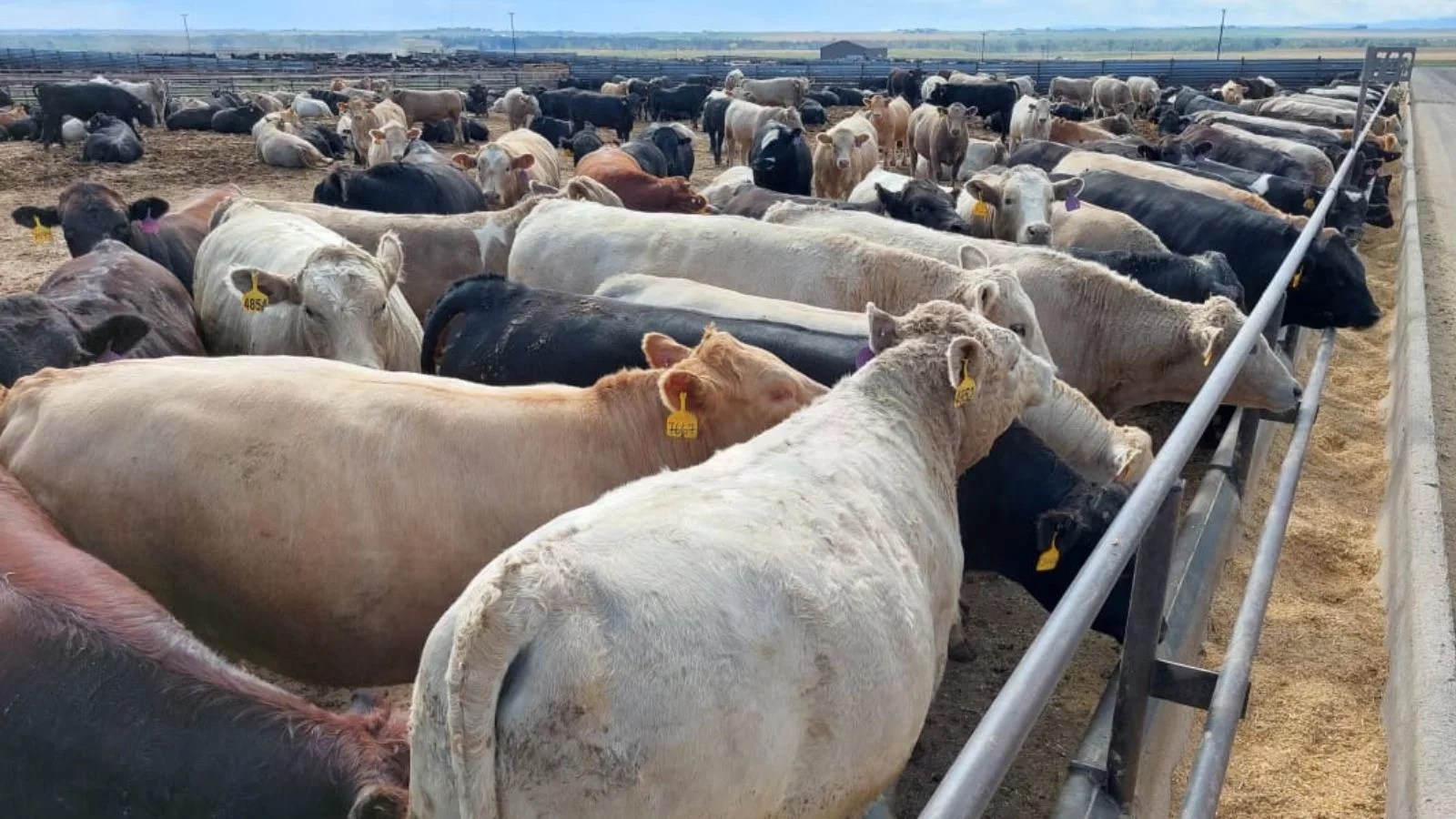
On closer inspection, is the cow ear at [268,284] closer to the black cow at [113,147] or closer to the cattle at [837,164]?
the cattle at [837,164]

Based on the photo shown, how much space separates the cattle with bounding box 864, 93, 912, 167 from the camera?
811 inches

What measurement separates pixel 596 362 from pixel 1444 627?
3417mm

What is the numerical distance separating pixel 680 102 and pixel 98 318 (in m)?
29.0

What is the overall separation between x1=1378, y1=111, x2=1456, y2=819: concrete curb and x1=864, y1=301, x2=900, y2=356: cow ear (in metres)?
1.98

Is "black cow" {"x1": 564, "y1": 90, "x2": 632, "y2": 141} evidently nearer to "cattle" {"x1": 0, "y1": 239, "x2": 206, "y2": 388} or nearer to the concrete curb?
"cattle" {"x1": 0, "y1": 239, "x2": 206, "y2": 388}

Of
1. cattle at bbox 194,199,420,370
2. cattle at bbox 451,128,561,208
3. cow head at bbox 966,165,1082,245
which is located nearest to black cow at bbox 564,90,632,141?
cattle at bbox 451,128,561,208

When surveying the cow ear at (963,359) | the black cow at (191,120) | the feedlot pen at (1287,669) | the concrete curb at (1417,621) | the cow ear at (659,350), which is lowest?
the feedlot pen at (1287,669)

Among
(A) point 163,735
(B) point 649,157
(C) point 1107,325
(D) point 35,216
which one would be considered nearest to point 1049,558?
(A) point 163,735

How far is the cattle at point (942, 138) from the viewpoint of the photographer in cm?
1739

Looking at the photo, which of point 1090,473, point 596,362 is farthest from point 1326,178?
point 596,362

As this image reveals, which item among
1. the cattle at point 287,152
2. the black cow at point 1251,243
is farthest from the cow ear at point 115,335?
the cattle at point 287,152

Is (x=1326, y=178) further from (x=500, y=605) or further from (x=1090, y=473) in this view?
(x=500, y=605)

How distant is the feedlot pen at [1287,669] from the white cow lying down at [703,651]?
84cm

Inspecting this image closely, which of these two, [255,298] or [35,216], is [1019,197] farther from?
[35,216]
